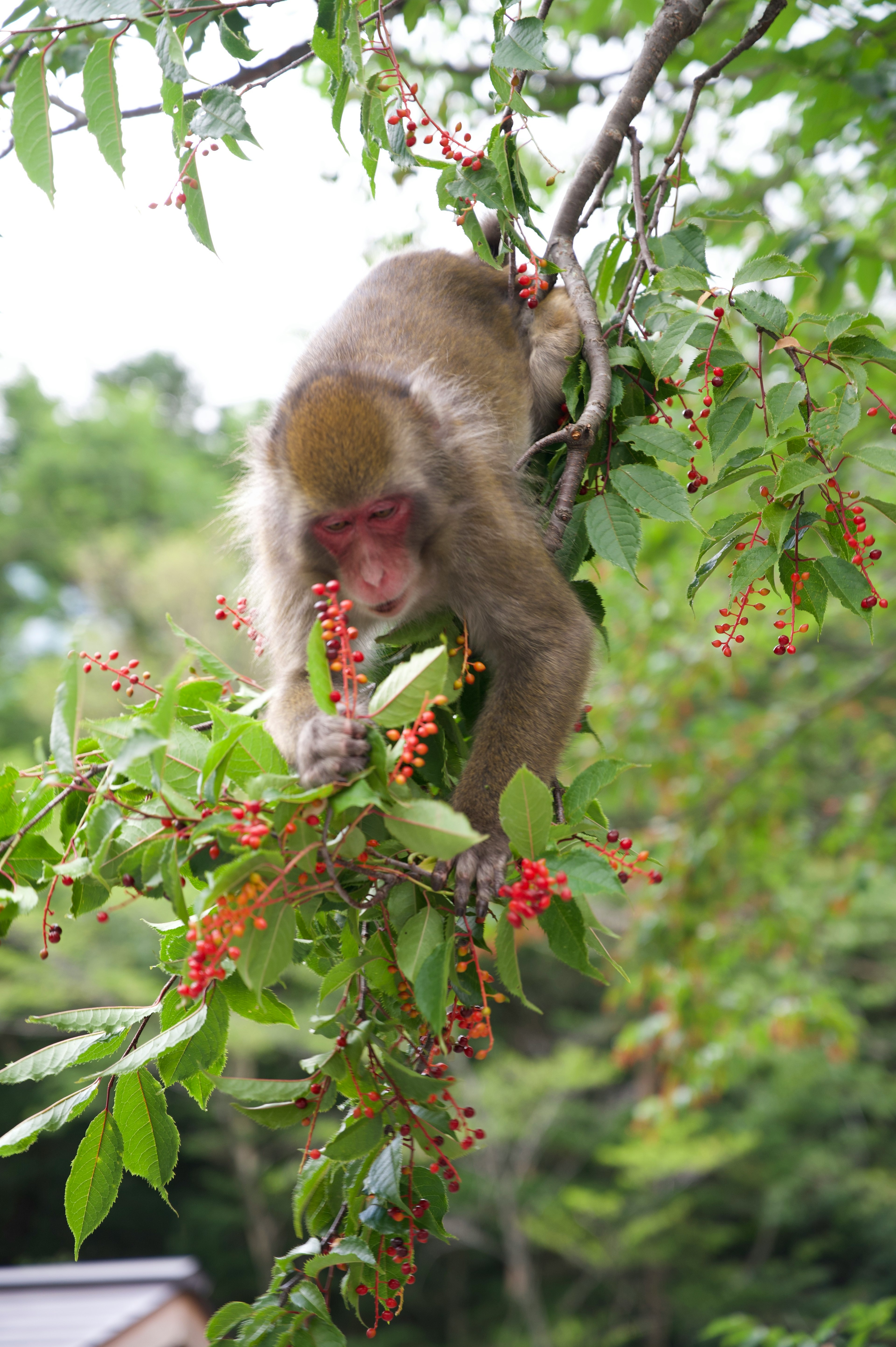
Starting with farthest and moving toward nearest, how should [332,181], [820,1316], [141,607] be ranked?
[141,607] < [820,1316] < [332,181]

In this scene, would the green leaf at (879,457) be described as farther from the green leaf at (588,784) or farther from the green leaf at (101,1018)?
the green leaf at (101,1018)

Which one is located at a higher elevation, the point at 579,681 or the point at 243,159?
the point at 243,159

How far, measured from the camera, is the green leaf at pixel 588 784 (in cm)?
156

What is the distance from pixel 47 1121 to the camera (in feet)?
5.22

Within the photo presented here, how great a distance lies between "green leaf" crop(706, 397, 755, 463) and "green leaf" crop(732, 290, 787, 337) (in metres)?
0.13

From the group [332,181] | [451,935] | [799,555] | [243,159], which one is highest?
[332,181]

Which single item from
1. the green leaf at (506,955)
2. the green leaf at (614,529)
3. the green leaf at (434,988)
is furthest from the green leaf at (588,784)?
the green leaf at (614,529)

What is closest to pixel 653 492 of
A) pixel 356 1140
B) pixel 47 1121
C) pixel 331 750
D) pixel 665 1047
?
pixel 331 750

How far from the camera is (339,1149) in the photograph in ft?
4.92

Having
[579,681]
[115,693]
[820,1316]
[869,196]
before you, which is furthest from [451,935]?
[820,1316]

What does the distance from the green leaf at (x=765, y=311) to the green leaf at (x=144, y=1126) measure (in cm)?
168

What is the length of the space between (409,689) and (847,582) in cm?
86

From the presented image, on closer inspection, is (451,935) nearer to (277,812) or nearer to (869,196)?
(277,812)

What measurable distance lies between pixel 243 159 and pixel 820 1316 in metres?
16.6
